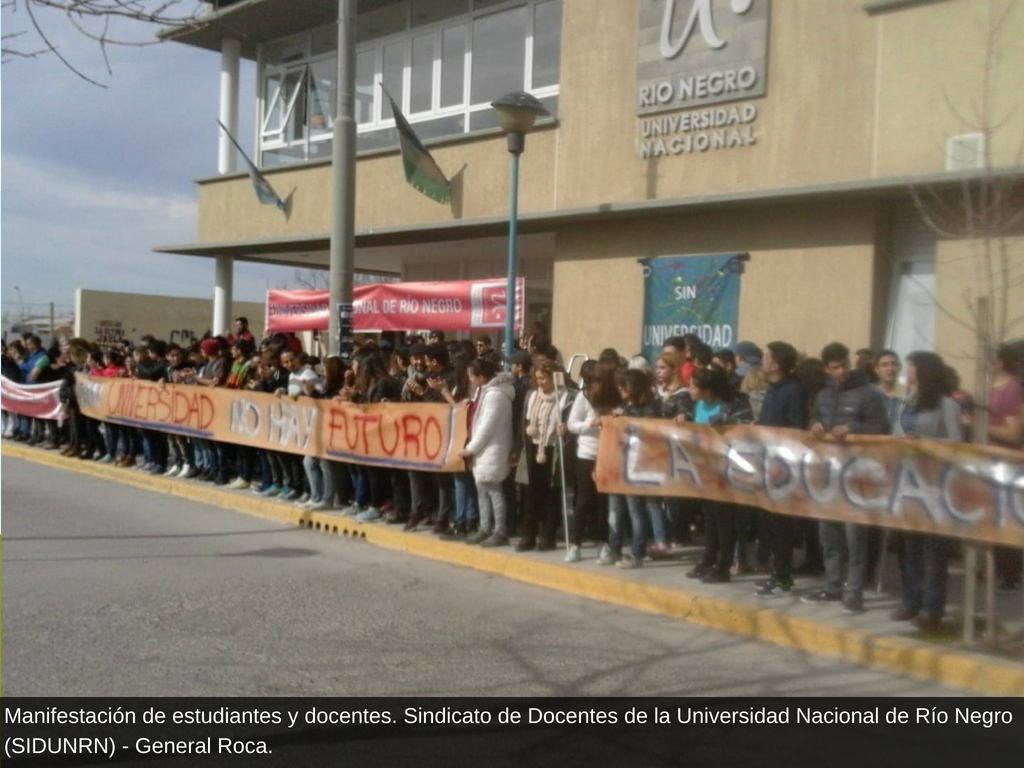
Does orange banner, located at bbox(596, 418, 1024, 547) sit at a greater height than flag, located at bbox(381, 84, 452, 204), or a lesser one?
lesser

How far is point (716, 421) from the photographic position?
29.6 ft

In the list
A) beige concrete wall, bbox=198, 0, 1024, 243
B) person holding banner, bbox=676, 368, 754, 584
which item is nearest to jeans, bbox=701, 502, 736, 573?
person holding banner, bbox=676, 368, 754, 584

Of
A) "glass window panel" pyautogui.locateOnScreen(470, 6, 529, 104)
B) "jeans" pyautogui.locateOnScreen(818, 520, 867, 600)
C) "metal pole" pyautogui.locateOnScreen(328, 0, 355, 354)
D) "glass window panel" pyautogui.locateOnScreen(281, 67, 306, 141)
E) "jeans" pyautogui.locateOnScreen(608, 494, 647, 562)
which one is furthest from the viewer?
"glass window panel" pyautogui.locateOnScreen(281, 67, 306, 141)

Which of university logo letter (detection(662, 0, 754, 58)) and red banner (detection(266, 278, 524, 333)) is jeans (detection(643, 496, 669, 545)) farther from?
university logo letter (detection(662, 0, 754, 58))

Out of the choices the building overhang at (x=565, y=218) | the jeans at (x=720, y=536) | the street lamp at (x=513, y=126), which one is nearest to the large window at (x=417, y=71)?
the building overhang at (x=565, y=218)

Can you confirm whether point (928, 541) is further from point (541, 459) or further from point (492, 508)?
point (492, 508)

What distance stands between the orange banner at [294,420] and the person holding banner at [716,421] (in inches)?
101

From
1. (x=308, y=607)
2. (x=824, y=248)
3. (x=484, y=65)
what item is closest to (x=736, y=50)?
(x=824, y=248)

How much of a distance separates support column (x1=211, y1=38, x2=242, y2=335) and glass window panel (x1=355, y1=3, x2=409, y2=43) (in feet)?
10.1

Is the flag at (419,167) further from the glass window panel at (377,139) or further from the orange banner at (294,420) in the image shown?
the orange banner at (294,420)

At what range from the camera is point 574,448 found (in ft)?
32.6

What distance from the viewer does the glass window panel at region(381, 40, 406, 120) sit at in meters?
17.4

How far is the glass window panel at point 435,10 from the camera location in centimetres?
1645
